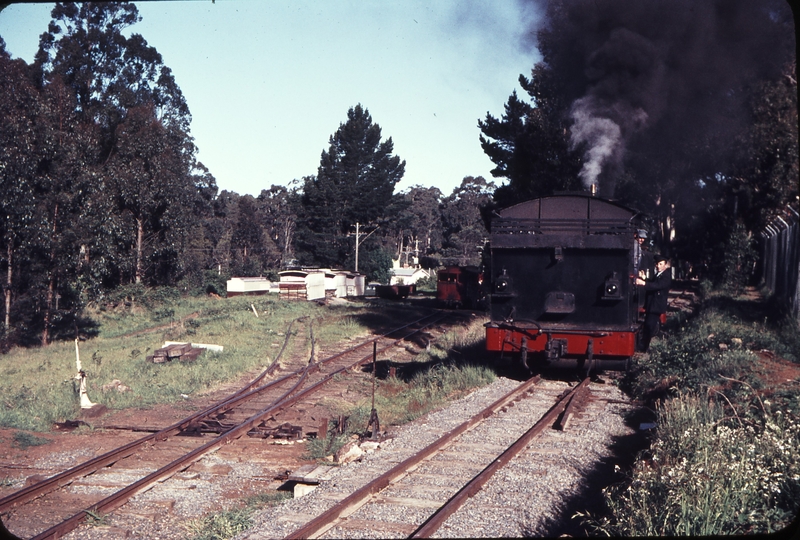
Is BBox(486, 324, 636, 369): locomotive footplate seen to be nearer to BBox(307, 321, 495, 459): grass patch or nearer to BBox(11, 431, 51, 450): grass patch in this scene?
BBox(307, 321, 495, 459): grass patch

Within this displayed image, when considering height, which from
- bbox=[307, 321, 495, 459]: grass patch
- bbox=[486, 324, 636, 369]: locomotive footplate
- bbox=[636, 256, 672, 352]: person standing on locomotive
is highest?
bbox=[636, 256, 672, 352]: person standing on locomotive

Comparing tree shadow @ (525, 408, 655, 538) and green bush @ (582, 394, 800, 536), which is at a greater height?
green bush @ (582, 394, 800, 536)

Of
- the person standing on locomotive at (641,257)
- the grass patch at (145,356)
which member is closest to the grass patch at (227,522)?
the grass patch at (145,356)

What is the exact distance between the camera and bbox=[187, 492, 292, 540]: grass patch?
616 cm

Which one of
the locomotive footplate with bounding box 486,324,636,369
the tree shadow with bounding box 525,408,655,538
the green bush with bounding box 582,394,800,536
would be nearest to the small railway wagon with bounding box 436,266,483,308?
the locomotive footplate with bounding box 486,324,636,369

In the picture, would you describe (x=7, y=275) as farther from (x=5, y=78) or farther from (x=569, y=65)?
(x=569, y=65)

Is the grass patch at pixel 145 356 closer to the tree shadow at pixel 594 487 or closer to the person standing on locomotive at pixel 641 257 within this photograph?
the tree shadow at pixel 594 487

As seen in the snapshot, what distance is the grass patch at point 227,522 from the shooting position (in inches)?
243

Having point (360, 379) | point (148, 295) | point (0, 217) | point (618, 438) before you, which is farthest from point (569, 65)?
point (148, 295)

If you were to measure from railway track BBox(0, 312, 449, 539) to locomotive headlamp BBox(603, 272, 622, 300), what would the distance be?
3935 mm

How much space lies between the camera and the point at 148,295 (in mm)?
37125

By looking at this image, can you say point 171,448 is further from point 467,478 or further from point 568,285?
point 568,285

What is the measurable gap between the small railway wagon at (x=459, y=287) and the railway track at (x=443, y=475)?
25.4 meters

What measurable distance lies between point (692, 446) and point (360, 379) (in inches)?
376
